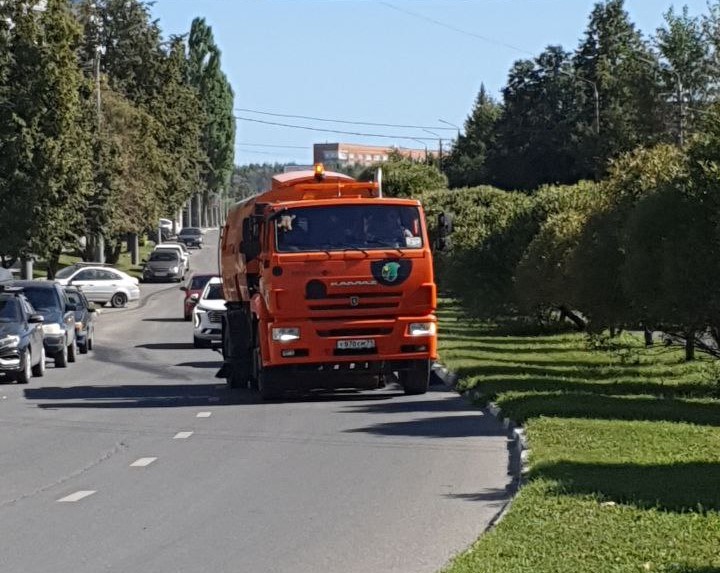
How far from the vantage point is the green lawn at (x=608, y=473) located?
8984mm

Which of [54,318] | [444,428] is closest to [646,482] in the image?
[444,428]

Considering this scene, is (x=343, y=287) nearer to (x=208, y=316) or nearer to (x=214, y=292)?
(x=208, y=316)

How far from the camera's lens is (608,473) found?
41.3 ft

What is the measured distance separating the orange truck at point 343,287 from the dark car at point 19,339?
703 centimetres

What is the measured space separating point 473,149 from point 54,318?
89773mm

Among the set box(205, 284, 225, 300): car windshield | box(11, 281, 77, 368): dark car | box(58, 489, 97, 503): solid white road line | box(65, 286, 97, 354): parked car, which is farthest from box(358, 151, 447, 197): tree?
box(58, 489, 97, 503): solid white road line

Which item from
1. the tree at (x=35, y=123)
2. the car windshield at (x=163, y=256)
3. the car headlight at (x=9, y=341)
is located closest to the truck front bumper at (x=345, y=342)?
the car headlight at (x=9, y=341)

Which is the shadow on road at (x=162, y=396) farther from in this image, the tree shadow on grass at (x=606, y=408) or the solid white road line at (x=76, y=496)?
the solid white road line at (x=76, y=496)

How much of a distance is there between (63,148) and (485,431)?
1547 inches

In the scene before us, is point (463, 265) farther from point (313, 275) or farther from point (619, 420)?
point (619, 420)

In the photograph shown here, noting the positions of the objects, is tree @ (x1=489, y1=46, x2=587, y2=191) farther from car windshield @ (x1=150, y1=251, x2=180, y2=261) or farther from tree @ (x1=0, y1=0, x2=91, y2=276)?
tree @ (x1=0, y1=0, x2=91, y2=276)

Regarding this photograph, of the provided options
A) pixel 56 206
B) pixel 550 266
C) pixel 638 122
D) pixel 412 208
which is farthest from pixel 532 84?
pixel 412 208

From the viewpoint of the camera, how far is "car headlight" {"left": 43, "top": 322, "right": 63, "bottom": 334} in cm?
3206

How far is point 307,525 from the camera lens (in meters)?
11.2
